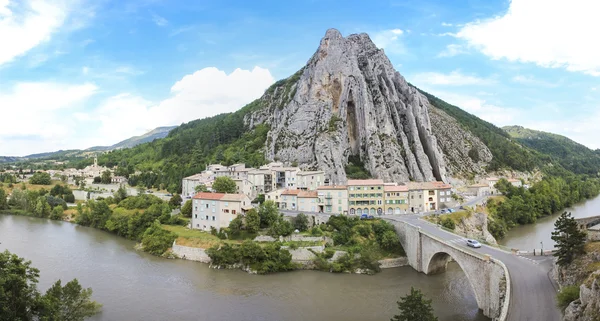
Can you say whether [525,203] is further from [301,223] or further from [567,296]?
[567,296]

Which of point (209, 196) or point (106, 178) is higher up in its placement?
point (106, 178)

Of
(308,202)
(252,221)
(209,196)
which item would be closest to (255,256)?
(252,221)

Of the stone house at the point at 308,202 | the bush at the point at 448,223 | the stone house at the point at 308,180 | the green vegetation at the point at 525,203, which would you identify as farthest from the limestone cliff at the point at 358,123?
the bush at the point at 448,223

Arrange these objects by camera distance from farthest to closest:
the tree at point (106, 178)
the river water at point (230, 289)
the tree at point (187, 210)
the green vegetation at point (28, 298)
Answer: the tree at point (106, 178), the tree at point (187, 210), the river water at point (230, 289), the green vegetation at point (28, 298)

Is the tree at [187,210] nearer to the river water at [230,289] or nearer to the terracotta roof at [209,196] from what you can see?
the terracotta roof at [209,196]

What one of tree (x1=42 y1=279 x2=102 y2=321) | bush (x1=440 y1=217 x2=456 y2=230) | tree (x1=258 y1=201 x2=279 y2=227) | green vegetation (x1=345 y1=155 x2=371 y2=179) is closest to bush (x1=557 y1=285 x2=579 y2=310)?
bush (x1=440 y1=217 x2=456 y2=230)

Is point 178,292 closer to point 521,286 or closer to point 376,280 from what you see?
point 376,280

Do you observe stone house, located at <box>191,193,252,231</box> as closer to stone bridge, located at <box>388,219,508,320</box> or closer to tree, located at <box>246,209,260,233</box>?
tree, located at <box>246,209,260,233</box>
